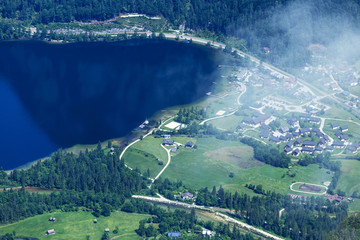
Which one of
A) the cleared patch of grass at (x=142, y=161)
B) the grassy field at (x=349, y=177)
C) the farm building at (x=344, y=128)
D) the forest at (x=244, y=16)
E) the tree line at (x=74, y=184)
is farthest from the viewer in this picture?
the forest at (x=244, y=16)

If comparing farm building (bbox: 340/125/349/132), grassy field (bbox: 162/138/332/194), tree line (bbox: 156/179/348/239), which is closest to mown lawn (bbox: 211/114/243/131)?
grassy field (bbox: 162/138/332/194)

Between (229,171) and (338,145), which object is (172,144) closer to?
(229,171)

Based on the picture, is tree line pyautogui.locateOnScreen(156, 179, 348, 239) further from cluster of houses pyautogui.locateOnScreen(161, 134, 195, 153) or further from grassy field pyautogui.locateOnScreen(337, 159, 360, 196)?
cluster of houses pyautogui.locateOnScreen(161, 134, 195, 153)

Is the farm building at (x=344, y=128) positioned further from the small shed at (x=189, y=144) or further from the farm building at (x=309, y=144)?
the small shed at (x=189, y=144)

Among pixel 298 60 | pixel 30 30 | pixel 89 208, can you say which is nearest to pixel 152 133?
pixel 89 208

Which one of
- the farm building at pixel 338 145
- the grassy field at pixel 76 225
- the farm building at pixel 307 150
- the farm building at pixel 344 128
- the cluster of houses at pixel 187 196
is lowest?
the grassy field at pixel 76 225

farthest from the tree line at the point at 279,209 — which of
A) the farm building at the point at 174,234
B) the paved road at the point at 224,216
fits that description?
the farm building at the point at 174,234
